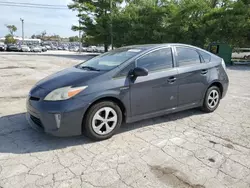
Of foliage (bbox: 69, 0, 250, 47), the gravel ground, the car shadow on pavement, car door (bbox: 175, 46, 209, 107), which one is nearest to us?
the gravel ground

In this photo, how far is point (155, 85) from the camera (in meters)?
3.71

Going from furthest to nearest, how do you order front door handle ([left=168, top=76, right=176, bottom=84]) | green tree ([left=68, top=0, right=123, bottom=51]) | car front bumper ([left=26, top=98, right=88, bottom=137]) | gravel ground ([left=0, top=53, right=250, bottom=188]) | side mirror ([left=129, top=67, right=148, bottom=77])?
green tree ([left=68, top=0, right=123, bottom=51]) < front door handle ([left=168, top=76, right=176, bottom=84]) < side mirror ([left=129, top=67, right=148, bottom=77]) < car front bumper ([left=26, top=98, right=88, bottom=137]) < gravel ground ([left=0, top=53, right=250, bottom=188])

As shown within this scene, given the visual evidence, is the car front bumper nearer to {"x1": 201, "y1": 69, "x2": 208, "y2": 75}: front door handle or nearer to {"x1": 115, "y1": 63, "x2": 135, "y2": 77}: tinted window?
{"x1": 115, "y1": 63, "x2": 135, "y2": 77}: tinted window

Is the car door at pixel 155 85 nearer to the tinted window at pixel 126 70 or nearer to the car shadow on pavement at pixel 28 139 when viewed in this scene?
the tinted window at pixel 126 70

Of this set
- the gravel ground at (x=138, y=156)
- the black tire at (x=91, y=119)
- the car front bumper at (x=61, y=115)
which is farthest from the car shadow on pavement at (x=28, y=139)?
the car front bumper at (x=61, y=115)

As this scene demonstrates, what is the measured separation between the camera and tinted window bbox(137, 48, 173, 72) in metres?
3.70

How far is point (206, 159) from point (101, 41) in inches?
1099

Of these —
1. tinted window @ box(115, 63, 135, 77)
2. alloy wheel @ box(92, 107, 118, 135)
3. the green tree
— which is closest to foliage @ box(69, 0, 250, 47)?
the green tree

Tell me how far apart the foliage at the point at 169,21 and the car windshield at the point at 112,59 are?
1502cm

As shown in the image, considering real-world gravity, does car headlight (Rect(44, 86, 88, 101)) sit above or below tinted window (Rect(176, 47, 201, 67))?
below

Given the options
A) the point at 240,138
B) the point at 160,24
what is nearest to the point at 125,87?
the point at 240,138

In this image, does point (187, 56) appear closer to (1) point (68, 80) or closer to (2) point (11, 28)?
(1) point (68, 80)

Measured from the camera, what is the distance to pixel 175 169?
270 centimetres

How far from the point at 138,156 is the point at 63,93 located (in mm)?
1349
